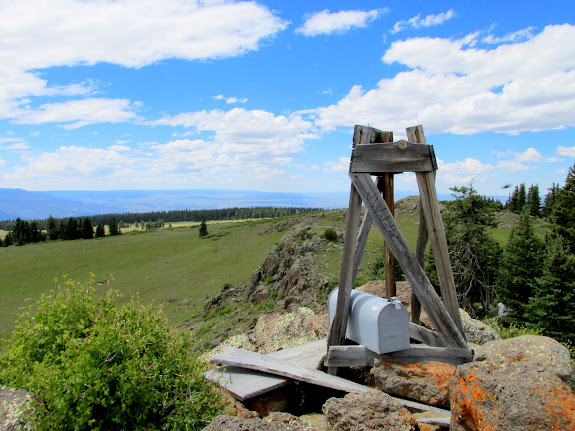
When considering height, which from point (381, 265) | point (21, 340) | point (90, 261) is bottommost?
point (90, 261)

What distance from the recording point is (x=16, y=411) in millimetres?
4293

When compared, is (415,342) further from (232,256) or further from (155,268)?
(155,268)

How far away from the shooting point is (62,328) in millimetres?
5285

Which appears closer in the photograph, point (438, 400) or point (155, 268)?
point (438, 400)

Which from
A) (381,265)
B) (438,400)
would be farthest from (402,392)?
(381,265)

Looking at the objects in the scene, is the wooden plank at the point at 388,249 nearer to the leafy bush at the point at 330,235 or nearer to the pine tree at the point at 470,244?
the pine tree at the point at 470,244

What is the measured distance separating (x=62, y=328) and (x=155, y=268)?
51.1 m

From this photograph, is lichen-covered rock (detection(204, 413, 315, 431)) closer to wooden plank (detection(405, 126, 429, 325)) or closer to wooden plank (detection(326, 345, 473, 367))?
wooden plank (detection(326, 345, 473, 367))

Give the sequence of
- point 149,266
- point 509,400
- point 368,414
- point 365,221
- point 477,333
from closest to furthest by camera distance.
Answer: point 509,400 < point 368,414 < point 365,221 < point 477,333 < point 149,266

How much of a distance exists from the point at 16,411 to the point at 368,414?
3.98 meters

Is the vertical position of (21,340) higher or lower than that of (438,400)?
higher

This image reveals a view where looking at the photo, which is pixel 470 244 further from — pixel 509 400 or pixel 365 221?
pixel 509 400

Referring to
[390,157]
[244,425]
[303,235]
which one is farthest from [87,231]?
[244,425]

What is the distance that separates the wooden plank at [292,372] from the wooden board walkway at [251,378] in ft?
0.49
